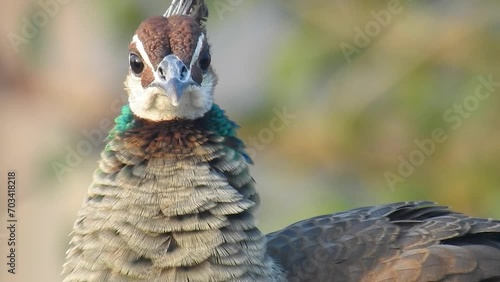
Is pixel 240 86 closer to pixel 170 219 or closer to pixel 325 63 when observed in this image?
pixel 325 63

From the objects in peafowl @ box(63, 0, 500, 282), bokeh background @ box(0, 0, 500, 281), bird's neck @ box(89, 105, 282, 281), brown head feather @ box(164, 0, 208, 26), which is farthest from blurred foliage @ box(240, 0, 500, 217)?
bird's neck @ box(89, 105, 282, 281)

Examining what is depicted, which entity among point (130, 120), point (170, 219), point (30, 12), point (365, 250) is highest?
point (30, 12)

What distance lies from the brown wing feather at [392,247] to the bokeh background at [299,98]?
1.99 metres

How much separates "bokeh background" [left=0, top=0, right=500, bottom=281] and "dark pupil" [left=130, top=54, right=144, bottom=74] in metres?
2.46

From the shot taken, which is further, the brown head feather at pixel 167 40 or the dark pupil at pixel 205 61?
the dark pupil at pixel 205 61

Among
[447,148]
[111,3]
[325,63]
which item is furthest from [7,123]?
[447,148]

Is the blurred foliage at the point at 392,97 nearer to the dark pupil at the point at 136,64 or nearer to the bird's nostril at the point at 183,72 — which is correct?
the dark pupil at the point at 136,64

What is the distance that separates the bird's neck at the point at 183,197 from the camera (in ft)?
11.8

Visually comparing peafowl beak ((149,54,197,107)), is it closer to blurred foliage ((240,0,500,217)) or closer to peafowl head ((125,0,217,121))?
peafowl head ((125,0,217,121))

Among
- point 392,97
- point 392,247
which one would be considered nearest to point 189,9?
point 392,247

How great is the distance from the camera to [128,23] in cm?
648

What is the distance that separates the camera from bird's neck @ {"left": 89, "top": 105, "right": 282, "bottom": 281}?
3.61m

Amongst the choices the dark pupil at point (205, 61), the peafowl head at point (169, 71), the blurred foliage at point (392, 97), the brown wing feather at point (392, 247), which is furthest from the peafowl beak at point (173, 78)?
the blurred foliage at point (392, 97)

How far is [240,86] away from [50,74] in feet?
4.64
